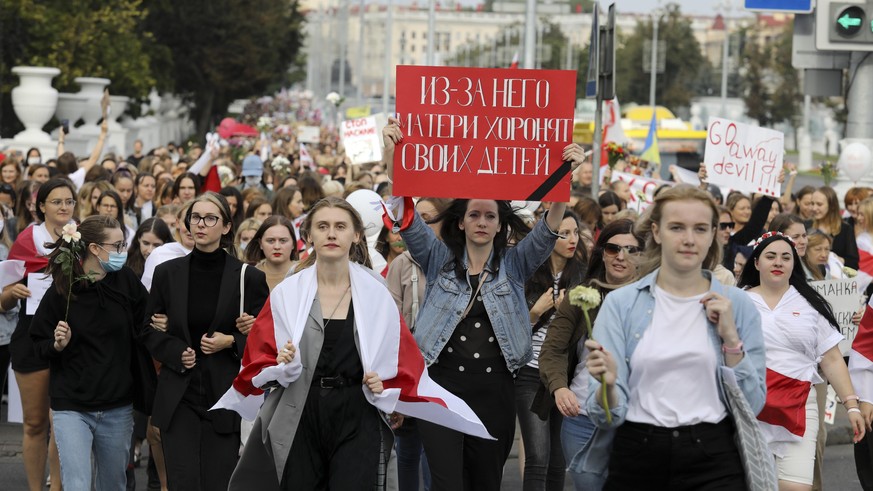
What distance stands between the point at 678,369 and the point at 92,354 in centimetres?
335

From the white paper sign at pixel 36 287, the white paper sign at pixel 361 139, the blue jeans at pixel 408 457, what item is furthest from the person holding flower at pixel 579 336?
the white paper sign at pixel 361 139

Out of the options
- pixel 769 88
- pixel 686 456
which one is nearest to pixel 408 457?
pixel 686 456

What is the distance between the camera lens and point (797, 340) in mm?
7012

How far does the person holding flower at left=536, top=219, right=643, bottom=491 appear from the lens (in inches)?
257

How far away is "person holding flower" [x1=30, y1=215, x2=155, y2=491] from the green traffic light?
9.40 m

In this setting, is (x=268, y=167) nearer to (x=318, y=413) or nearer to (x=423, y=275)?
(x=423, y=275)

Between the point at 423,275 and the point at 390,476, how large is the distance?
49.7 inches

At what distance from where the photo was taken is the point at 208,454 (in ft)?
22.9

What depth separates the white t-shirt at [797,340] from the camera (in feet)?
23.0

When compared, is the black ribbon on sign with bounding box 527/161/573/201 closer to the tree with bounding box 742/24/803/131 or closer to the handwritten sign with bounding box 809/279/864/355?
the handwritten sign with bounding box 809/279/864/355

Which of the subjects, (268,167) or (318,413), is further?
(268,167)

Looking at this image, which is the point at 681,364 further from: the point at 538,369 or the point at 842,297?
the point at 842,297

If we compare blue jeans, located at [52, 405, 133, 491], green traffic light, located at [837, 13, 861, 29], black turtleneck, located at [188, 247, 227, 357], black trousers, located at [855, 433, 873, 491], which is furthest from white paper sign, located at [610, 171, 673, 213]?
blue jeans, located at [52, 405, 133, 491]

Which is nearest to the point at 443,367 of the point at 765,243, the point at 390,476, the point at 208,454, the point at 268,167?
the point at 390,476
